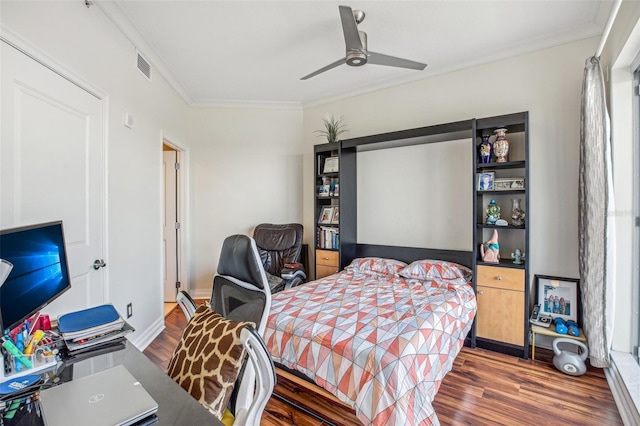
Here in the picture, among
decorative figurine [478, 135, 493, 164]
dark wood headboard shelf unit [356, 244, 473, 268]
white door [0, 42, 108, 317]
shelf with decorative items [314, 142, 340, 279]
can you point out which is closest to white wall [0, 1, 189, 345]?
white door [0, 42, 108, 317]

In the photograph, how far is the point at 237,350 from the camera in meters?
1.04

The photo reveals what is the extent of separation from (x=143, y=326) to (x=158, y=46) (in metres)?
2.72

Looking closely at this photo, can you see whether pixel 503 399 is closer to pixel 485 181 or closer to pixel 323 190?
pixel 485 181

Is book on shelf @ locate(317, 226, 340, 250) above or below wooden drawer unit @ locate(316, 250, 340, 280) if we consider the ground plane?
above

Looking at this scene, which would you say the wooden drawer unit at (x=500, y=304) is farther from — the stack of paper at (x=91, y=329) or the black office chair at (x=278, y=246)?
the stack of paper at (x=91, y=329)

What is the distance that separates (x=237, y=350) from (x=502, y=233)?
294 cm

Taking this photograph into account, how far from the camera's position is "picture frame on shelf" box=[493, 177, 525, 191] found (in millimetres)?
2805

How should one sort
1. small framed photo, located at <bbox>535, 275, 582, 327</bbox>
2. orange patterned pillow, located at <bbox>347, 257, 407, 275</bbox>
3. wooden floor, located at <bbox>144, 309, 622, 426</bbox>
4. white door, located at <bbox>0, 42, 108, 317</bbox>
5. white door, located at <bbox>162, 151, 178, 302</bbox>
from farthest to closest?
white door, located at <bbox>162, 151, 178, 302</bbox>
orange patterned pillow, located at <bbox>347, 257, 407, 275</bbox>
small framed photo, located at <bbox>535, 275, 582, 327</bbox>
wooden floor, located at <bbox>144, 309, 622, 426</bbox>
white door, located at <bbox>0, 42, 108, 317</bbox>

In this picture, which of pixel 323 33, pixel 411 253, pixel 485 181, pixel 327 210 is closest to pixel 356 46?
pixel 323 33

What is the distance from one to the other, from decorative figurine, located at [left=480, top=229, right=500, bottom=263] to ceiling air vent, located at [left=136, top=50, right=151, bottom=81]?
3661 mm

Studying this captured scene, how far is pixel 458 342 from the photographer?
2.33 metres

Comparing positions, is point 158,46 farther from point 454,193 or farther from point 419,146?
point 454,193

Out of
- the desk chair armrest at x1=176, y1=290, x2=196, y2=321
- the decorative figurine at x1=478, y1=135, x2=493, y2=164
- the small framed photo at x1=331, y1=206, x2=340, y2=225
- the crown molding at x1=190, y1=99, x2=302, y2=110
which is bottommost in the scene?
the desk chair armrest at x1=176, y1=290, x2=196, y2=321

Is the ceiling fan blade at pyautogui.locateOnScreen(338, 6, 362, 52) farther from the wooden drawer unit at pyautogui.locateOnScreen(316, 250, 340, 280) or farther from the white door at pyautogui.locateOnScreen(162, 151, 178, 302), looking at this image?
the white door at pyautogui.locateOnScreen(162, 151, 178, 302)
